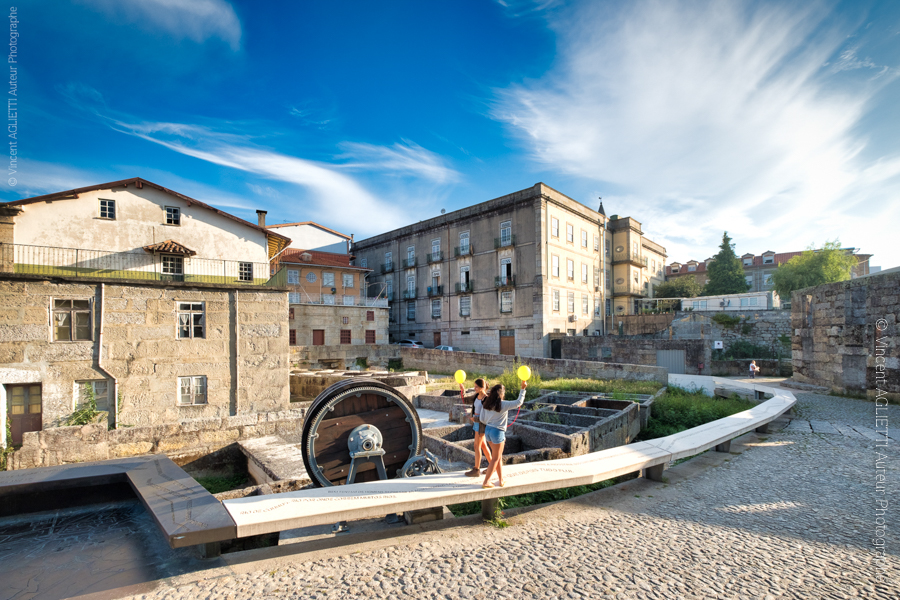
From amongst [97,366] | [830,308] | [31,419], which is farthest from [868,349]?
[31,419]

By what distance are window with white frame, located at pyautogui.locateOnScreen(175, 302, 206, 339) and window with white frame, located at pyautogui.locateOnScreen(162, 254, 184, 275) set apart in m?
4.41

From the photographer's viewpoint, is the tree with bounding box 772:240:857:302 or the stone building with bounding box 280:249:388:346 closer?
the stone building with bounding box 280:249:388:346

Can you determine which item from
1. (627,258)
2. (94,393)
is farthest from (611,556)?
(627,258)

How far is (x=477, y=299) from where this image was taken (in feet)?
110

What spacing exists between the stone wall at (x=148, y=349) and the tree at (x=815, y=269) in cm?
4281

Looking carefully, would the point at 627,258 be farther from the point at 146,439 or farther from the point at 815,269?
the point at 146,439

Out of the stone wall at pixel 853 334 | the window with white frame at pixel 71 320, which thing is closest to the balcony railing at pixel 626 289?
the stone wall at pixel 853 334

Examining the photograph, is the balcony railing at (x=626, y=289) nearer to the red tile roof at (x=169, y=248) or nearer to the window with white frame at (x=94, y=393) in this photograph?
the red tile roof at (x=169, y=248)

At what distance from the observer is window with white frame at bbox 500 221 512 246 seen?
31.6 meters

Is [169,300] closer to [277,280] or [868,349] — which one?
[277,280]

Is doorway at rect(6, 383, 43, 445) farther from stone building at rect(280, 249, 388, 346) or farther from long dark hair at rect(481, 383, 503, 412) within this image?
stone building at rect(280, 249, 388, 346)

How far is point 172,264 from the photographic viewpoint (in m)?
18.6

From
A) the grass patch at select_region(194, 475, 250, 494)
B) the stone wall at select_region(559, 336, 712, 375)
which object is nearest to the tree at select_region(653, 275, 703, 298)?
the stone wall at select_region(559, 336, 712, 375)

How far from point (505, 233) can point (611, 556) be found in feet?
94.8
